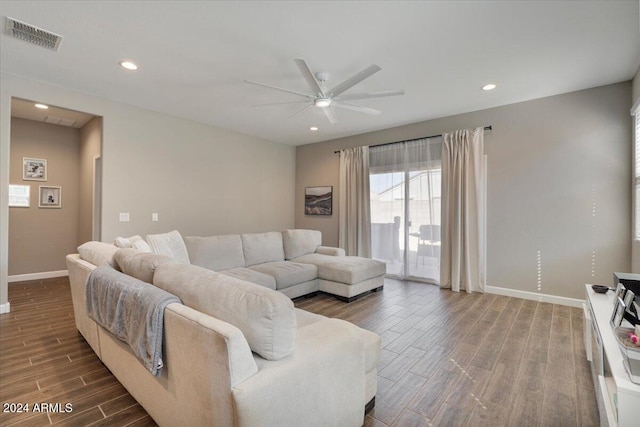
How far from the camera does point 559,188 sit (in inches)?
149

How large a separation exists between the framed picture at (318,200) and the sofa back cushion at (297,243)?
1389 millimetres

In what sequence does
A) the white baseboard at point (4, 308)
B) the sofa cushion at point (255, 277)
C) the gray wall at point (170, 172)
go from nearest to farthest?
1. the white baseboard at point (4, 308)
2. the sofa cushion at point (255, 277)
3. the gray wall at point (170, 172)

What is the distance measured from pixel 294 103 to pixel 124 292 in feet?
10.6

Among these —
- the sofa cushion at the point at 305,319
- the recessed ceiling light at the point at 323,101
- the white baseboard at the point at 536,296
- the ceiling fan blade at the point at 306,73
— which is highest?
the ceiling fan blade at the point at 306,73

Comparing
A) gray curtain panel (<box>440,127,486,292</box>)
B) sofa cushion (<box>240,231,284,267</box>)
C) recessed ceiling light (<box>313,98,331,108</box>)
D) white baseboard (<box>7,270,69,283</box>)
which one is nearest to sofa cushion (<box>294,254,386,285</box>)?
sofa cushion (<box>240,231,284,267</box>)

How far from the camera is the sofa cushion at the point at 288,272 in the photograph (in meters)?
3.66

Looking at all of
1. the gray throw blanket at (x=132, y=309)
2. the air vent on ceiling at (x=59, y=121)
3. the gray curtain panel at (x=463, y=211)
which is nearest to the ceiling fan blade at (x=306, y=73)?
the gray throw blanket at (x=132, y=309)

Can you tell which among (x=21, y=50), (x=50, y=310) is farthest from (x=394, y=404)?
(x=21, y=50)

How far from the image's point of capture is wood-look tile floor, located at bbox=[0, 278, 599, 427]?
1.72 m

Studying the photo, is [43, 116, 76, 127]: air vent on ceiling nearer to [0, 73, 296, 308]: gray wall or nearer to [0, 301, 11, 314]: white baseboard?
[0, 73, 296, 308]: gray wall

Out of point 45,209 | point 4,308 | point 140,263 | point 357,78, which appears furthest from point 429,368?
point 45,209

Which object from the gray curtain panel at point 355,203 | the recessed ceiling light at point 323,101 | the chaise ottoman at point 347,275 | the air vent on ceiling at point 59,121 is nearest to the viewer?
the recessed ceiling light at point 323,101

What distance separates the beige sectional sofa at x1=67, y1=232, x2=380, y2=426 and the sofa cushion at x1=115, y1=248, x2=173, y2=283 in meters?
0.01

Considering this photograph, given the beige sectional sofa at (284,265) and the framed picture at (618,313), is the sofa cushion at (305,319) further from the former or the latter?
the framed picture at (618,313)
